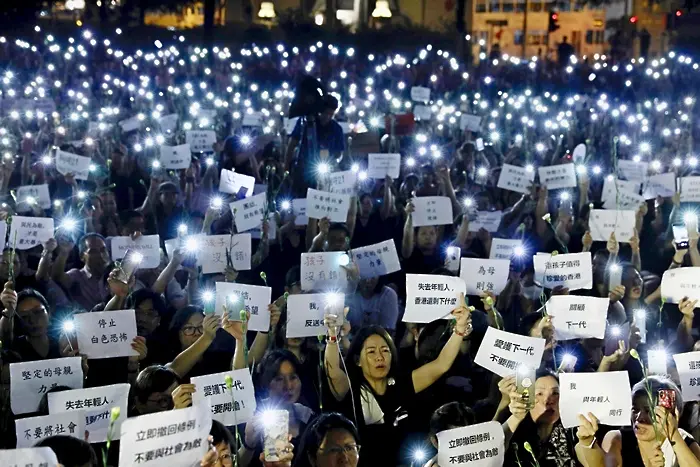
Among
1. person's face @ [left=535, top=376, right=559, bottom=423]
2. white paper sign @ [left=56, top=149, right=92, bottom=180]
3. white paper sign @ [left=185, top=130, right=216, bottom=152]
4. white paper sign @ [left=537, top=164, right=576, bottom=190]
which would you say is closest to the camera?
person's face @ [left=535, top=376, right=559, bottom=423]

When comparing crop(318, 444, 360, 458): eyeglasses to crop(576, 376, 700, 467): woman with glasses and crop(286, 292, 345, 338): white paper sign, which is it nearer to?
crop(576, 376, 700, 467): woman with glasses

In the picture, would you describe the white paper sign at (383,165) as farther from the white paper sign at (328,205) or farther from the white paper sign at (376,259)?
the white paper sign at (376,259)

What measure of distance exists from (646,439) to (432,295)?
1580 millimetres

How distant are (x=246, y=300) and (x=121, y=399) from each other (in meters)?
1.30

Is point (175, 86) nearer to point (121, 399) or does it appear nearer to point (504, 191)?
point (504, 191)

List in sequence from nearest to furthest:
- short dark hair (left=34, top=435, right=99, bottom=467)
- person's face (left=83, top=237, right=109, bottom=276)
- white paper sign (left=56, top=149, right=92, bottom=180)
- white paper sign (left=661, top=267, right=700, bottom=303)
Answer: short dark hair (left=34, top=435, right=99, bottom=467), white paper sign (left=661, top=267, right=700, bottom=303), person's face (left=83, top=237, right=109, bottom=276), white paper sign (left=56, top=149, right=92, bottom=180)

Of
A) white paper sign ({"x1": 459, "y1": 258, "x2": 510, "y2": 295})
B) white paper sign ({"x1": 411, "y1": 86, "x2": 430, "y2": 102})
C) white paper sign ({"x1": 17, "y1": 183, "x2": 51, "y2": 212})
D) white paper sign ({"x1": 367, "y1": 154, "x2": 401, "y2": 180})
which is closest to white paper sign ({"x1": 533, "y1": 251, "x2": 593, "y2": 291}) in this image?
white paper sign ({"x1": 459, "y1": 258, "x2": 510, "y2": 295})

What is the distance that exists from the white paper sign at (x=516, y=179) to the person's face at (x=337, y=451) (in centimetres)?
542

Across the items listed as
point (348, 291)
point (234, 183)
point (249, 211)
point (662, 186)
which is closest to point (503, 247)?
point (348, 291)

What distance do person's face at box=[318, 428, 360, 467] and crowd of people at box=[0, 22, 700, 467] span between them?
12 millimetres

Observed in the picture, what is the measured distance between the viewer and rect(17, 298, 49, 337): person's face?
5551 millimetres

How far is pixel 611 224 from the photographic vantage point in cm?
762

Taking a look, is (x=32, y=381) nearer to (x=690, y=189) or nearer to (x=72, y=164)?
(x=72, y=164)

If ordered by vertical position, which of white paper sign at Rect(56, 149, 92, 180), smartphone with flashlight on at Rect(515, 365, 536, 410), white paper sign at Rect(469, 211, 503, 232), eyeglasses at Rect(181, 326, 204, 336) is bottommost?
smartphone with flashlight on at Rect(515, 365, 536, 410)
